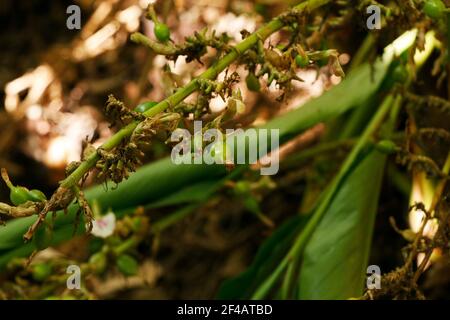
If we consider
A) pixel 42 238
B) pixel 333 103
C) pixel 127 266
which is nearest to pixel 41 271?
pixel 127 266

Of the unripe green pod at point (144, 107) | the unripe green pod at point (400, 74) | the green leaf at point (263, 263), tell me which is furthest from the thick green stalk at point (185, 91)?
the green leaf at point (263, 263)

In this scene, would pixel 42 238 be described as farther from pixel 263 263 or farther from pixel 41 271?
pixel 263 263

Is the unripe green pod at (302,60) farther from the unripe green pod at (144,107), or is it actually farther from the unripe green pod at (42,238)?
the unripe green pod at (42,238)

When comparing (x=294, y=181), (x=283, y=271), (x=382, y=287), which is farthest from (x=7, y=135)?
(x=382, y=287)

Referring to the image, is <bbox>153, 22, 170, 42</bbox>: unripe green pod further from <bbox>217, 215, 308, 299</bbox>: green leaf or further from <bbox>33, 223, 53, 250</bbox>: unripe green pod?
<bbox>217, 215, 308, 299</bbox>: green leaf

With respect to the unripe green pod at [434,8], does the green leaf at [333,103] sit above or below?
above
